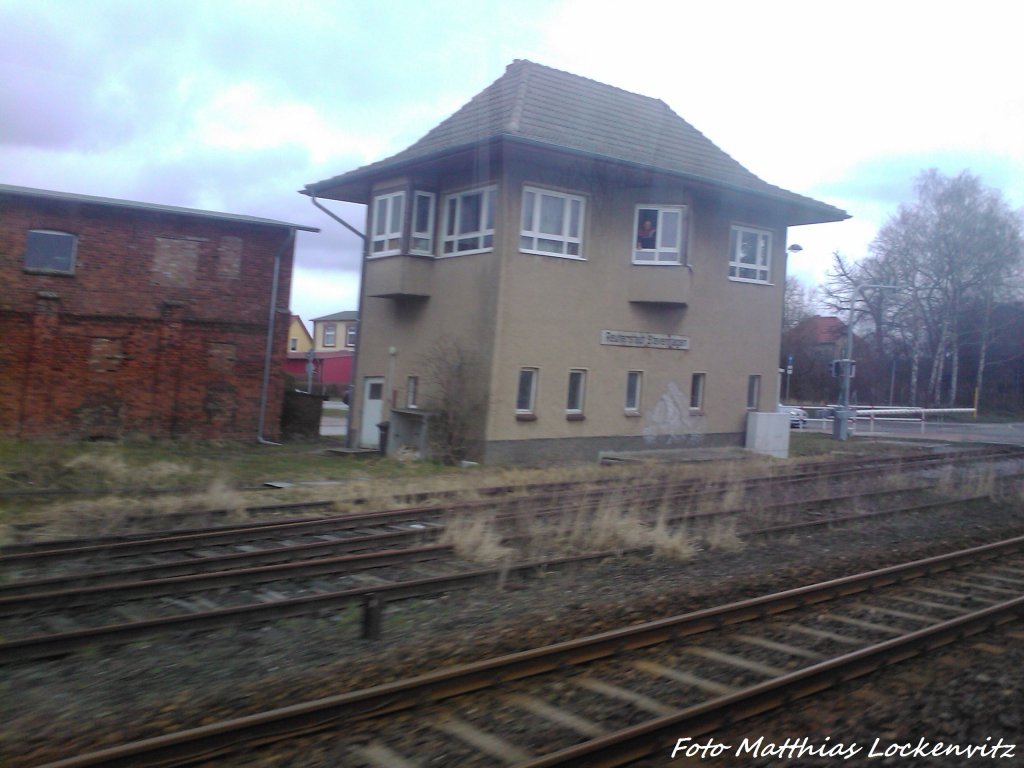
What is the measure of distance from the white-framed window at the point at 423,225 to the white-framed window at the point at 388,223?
377mm

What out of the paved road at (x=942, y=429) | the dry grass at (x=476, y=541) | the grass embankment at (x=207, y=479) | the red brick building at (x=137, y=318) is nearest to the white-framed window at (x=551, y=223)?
the grass embankment at (x=207, y=479)

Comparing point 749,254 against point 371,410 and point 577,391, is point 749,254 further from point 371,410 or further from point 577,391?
point 371,410

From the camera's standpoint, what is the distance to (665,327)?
23.9 metres

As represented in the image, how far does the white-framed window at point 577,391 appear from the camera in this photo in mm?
22406

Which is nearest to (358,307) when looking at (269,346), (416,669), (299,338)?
(269,346)

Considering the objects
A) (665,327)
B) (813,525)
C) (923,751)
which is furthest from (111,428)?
(923,751)

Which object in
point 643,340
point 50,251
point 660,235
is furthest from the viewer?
point 50,251

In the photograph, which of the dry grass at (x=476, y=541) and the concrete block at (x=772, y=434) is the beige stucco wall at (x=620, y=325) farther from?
the dry grass at (x=476, y=541)

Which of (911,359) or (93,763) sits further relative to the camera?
(911,359)

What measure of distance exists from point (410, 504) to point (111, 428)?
13345mm

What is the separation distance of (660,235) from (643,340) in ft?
8.83

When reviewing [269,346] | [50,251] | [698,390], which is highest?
[50,251]

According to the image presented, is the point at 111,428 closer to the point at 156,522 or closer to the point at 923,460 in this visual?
the point at 156,522

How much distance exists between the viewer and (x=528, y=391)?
21.6 metres
